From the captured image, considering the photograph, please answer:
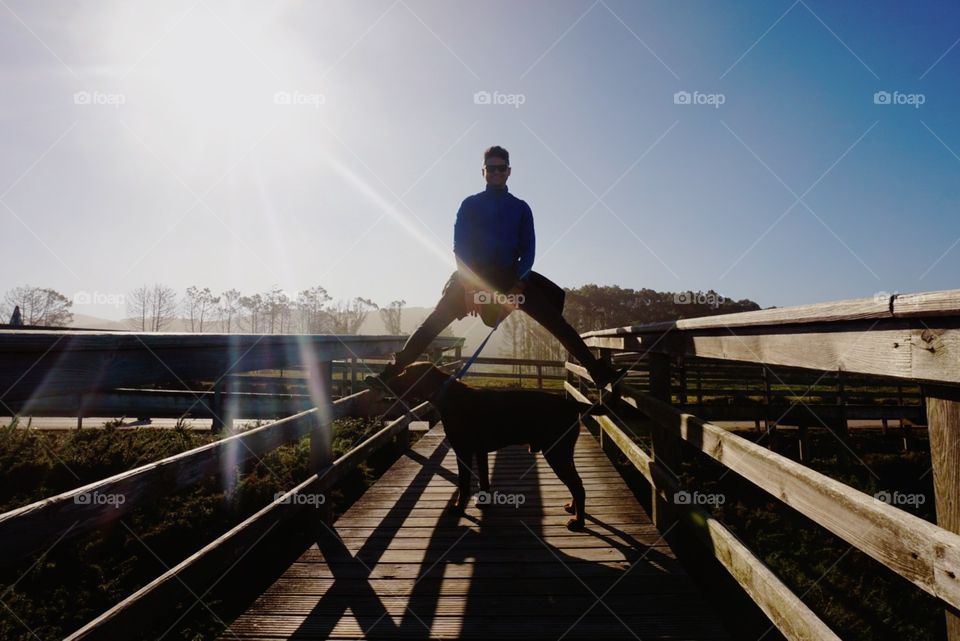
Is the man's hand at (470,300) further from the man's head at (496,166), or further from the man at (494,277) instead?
the man's head at (496,166)

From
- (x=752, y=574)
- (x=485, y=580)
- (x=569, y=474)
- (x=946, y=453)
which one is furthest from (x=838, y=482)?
(x=569, y=474)

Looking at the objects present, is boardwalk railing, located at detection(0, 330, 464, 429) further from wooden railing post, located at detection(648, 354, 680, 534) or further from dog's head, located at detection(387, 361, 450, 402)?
wooden railing post, located at detection(648, 354, 680, 534)

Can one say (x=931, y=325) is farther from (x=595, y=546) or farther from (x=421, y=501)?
(x=421, y=501)

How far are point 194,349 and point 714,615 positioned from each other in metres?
2.52

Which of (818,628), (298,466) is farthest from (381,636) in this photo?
(298,466)

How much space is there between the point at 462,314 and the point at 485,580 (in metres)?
1.76

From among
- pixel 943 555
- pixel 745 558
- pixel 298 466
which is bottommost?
pixel 298 466

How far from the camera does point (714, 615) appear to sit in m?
2.15

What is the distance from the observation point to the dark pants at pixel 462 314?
3367 mm

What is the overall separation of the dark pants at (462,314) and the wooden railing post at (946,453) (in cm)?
225

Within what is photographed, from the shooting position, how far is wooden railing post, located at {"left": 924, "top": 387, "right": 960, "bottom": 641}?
1.03 metres

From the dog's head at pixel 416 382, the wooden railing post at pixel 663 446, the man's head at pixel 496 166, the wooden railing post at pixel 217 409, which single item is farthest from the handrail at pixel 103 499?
the wooden railing post at pixel 217 409

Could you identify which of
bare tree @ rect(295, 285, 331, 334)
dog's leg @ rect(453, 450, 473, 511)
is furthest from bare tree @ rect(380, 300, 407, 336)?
dog's leg @ rect(453, 450, 473, 511)

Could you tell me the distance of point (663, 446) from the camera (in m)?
3.10
